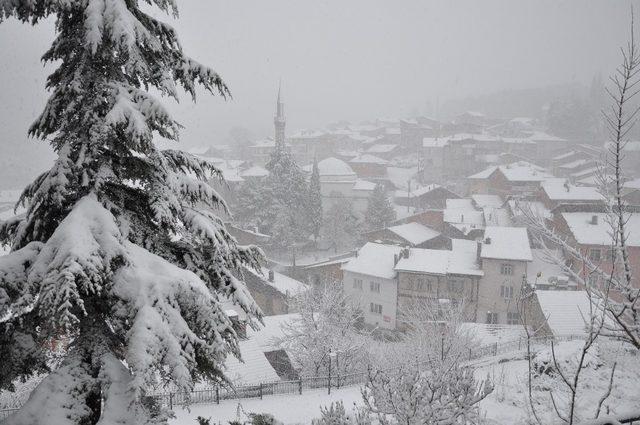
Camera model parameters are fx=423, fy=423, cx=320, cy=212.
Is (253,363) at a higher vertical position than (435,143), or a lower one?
lower

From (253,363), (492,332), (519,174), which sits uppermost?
(519,174)

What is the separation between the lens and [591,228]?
3619cm

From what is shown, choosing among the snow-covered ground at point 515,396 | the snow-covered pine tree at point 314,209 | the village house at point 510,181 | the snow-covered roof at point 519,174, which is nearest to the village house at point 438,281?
the snow-covered ground at point 515,396

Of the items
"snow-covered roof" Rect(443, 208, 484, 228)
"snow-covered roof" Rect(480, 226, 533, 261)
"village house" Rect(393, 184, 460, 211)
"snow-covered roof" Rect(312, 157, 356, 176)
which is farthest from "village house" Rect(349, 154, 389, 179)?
"snow-covered roof" Rect(480, 226, 533, 261)

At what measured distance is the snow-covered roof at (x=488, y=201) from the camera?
5434cm

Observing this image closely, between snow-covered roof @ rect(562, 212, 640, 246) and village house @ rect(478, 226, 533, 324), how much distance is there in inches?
177

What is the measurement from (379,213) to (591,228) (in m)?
24.2

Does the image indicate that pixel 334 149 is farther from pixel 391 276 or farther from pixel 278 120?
pixel 391 276

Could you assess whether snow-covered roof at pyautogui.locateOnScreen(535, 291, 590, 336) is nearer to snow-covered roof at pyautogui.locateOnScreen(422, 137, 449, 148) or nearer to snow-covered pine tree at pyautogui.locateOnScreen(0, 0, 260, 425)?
snow-covered pine tree at pyautogui.locateOnScreen(0, 0, 260, 425)

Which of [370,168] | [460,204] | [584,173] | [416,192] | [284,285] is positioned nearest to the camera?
[284,285]

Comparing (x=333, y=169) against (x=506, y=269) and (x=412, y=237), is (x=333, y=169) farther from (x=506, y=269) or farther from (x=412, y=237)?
(x=506, y=269)

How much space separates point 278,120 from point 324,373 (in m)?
59.7

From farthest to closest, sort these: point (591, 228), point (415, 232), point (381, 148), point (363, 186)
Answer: point (381, 148) < point (363, 186) < point (415, 232) < point (591, 228)

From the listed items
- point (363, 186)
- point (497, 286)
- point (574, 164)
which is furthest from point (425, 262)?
point (574, 164)
